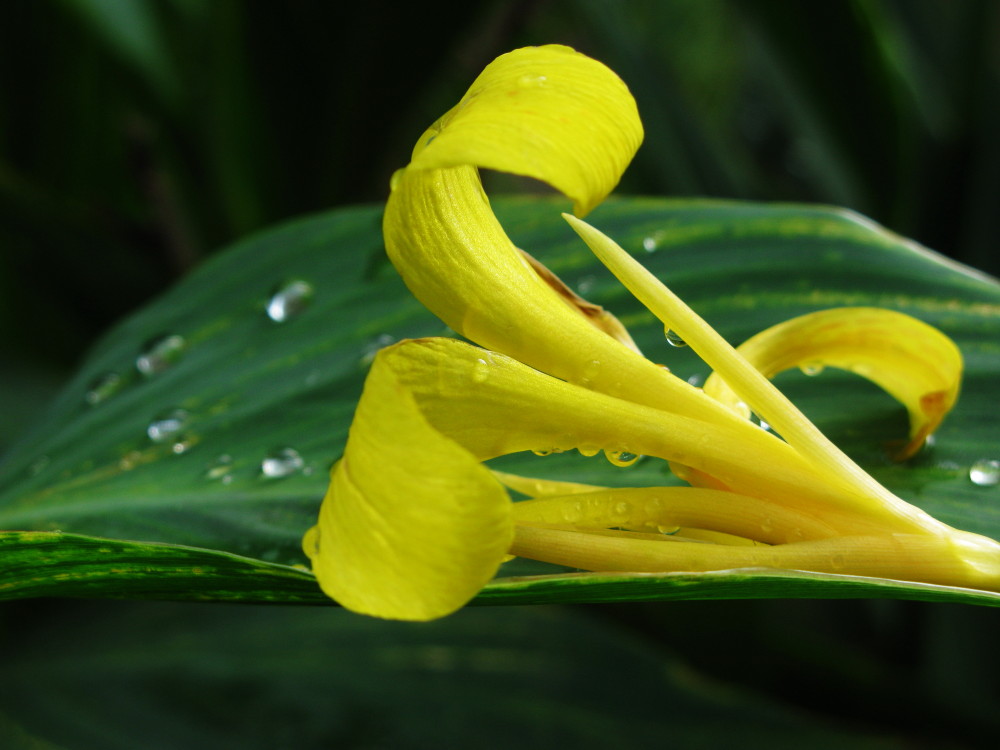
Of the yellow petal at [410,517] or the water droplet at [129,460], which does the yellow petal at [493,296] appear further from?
the water droplet at [129,460]

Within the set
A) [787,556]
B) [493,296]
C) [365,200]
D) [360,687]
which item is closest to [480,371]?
[493,296]

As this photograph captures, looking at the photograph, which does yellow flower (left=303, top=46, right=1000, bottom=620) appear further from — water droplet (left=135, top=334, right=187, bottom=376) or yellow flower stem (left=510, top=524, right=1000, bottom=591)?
water droplet (left=135, top=334, right=187, bottom=376)

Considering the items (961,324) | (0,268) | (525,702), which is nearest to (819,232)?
(961,324)

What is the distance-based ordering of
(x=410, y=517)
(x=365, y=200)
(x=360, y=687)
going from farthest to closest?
(x=365, y=200), (x=360, y=687), (x=410, y=517)

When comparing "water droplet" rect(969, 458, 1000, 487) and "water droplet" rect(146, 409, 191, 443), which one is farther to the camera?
"water droplet" rect(146, 409, 191, 443)

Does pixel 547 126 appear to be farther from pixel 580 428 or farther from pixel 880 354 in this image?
pixel 880 354

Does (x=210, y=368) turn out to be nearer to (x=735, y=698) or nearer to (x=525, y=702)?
(x=525, y=702)

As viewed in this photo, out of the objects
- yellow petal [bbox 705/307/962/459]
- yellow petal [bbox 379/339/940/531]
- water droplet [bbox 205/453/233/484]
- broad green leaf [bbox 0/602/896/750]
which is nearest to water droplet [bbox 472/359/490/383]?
yellow petal [bbox 379/339/940/531]
